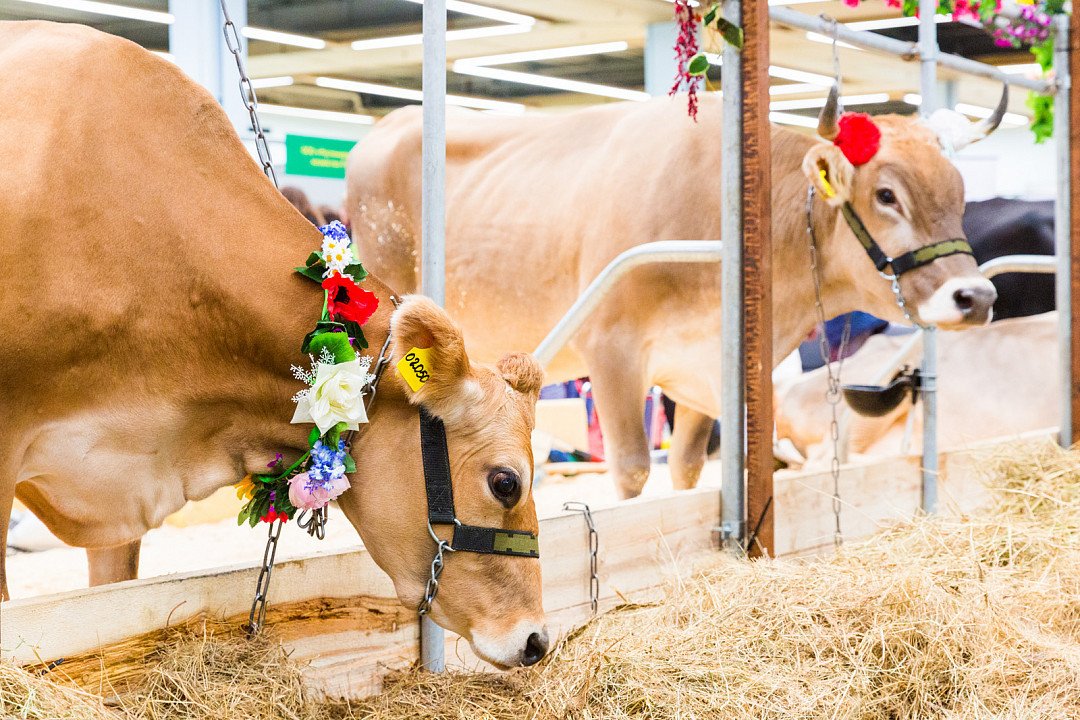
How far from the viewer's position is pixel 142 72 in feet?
7.14

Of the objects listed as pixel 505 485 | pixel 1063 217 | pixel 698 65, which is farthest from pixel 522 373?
pixel 1063 217

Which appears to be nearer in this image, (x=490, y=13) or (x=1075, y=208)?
(x=1075, y=208)

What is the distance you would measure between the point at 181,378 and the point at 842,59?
10847 mm

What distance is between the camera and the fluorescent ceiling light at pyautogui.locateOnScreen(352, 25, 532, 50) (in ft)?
27.9

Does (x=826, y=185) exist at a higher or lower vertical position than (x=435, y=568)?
A: higher

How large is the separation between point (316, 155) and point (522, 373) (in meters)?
3.32

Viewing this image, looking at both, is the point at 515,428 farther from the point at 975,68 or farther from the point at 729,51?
the point at 975,68

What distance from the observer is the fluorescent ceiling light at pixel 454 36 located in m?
8.51

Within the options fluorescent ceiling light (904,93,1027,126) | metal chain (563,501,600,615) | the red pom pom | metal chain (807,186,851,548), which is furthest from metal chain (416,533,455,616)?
Result: fluorescent ceiling light (904,93,1027,126)

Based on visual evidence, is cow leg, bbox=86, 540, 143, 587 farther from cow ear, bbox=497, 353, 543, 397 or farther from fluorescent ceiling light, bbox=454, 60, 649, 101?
fluorescent ceiling light, bbox=454, 60, 649, 101

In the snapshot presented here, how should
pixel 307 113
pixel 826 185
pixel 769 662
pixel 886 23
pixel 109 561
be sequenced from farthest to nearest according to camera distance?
pixel 886 23 → pixel 307 113 → pixel 826 185 → pixel 109 561 → pixel 769 662

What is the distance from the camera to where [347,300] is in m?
2.05

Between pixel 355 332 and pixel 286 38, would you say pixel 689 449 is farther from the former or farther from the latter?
pixel 286 38

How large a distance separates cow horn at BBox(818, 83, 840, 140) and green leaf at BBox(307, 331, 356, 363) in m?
2.00
